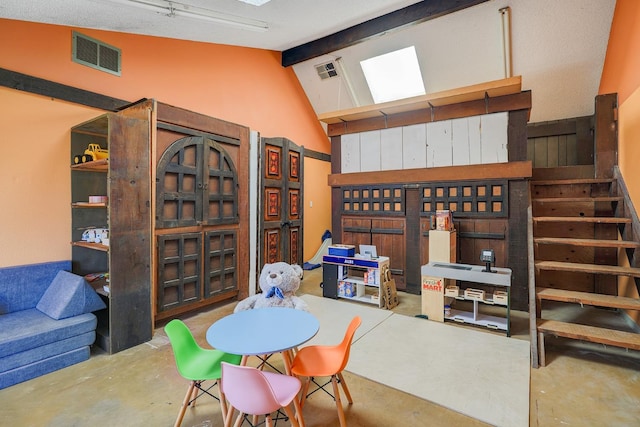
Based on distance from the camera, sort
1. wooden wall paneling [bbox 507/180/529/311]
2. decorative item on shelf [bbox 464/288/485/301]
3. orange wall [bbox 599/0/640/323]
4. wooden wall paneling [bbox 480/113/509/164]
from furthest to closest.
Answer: wooden wall paneling [bbox 480/113/509/164] < wooden wall paneling [bbox 507/180/529/311] < decorative item on shelf [bbox 464/288/485/301] < orange wall [bbox 599/0/640/323]

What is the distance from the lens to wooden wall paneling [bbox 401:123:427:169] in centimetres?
461

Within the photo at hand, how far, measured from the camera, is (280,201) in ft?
17.1

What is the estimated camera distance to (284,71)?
635 cm

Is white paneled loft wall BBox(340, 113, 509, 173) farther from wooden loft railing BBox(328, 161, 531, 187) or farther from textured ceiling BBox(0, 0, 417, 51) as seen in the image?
textured ceiling BBox(0, 0, 417, 51)

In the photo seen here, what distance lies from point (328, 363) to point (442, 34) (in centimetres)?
520

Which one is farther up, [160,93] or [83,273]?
[160,93]

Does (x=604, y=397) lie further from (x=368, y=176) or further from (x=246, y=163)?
(x=246, y=163)

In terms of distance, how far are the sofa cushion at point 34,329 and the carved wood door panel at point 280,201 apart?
2.39 meters

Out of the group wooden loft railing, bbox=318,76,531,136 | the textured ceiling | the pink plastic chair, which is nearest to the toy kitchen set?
wooden loft railing, bbox=318,76,531,136

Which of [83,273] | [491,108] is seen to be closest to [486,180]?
[491,108]

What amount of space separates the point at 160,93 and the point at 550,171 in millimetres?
5462

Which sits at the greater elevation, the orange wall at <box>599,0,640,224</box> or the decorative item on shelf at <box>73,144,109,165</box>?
the orange wall at <box>599,0,640,224</box>

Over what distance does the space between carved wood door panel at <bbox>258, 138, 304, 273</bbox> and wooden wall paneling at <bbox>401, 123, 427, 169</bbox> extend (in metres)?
1.91

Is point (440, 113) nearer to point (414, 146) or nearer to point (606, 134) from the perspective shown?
point (414, 146)
